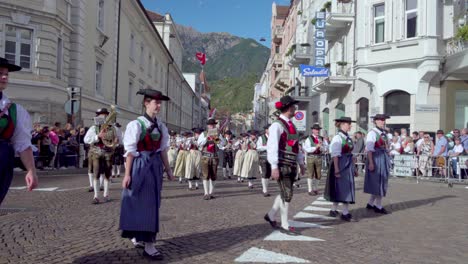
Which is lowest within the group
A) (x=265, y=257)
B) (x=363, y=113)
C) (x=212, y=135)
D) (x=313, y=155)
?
(x=265, y=257)

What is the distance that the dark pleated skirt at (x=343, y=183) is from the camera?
334 inches

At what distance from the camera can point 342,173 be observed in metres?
8.62

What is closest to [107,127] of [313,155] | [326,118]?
[313,155]

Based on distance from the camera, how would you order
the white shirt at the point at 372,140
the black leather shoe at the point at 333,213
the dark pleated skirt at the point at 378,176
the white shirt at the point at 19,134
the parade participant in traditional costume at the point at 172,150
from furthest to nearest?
the parade participant in traditional costume at the point at 172,150, the dark pleated skirt at the point at 378,176, the white shirt at the point at 372,140, the black leather shoe at the point at 333,213, the white shirt at the point at 19,134

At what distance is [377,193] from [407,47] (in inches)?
580

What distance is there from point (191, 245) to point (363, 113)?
789 inches

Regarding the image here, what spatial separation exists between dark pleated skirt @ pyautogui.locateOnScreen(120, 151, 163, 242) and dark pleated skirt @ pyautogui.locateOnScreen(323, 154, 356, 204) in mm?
4266

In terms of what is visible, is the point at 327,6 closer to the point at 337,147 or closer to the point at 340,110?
the point at 340,110

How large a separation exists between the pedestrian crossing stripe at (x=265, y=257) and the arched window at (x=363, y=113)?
19304 millimetres

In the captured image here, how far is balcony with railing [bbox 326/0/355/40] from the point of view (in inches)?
987

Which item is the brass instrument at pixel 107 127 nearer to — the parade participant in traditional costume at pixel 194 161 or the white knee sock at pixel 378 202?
the parade participant in traditional costume at pixel 194 161

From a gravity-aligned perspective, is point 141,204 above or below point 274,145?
below

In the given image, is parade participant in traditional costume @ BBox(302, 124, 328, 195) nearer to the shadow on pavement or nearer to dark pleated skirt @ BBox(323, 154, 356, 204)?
dark pleated skirt @ BBox(323, 154, 356, 204)

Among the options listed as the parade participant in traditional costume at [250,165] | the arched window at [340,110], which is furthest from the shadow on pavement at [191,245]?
the arched window at [340,110]
